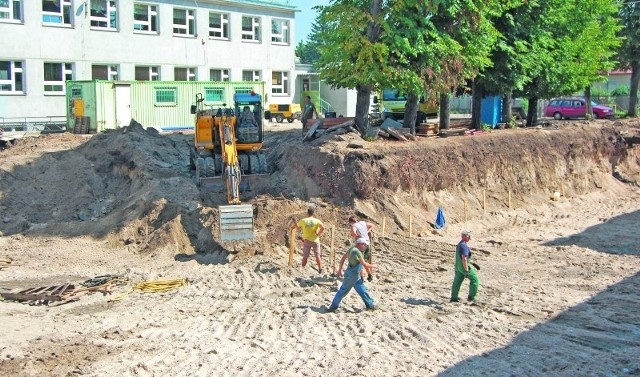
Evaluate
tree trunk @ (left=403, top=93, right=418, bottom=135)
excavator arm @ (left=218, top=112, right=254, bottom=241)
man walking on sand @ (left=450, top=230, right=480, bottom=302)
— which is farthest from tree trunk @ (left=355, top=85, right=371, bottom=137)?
man walking on sand @ (left=450, top=230, right=480, bottom=302)

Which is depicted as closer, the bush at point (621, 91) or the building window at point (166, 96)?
the building window at point (166, 96)

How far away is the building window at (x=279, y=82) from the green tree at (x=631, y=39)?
22.4 meters

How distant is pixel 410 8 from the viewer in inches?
1025

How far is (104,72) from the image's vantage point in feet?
140

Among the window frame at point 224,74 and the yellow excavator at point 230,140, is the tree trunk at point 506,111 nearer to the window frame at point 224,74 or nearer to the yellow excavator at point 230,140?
the yellow excavator at point 230,140

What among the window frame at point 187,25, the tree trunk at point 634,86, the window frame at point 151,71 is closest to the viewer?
the window frame at point 151,71

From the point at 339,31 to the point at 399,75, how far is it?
2.54 meters

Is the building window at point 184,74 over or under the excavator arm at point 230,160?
over

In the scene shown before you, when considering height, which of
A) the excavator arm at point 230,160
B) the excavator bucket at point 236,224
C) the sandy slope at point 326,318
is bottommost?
the sandy slope at point 326,318

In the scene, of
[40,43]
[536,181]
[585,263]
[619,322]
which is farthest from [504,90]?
[40,43]

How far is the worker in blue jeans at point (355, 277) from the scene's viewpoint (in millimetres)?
14062

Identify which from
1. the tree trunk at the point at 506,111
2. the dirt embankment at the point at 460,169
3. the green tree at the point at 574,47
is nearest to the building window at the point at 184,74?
the tree trunk at the point at 506,111

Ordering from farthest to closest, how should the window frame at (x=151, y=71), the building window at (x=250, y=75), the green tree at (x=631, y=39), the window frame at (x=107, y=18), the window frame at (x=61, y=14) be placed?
the building window at (x=250, y=75), the green tree at (x=631, y=39), the window frame at (x=151, y=71), the window frame at (x=107, y=18), the window frame at (x=61, y=14)

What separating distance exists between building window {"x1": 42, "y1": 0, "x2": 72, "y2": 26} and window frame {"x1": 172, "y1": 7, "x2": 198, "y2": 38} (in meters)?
6.99
